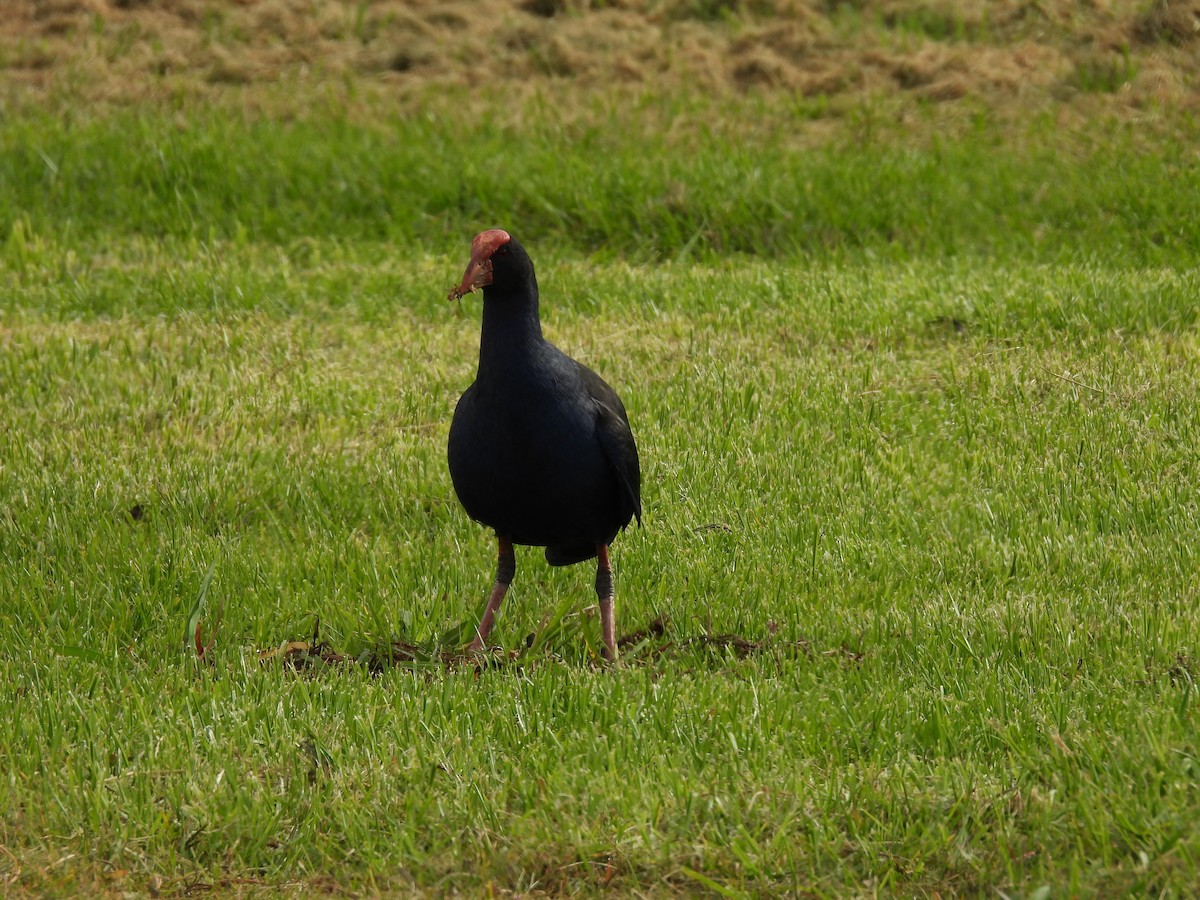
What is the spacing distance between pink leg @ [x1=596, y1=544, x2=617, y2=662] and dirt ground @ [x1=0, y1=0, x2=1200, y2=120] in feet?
24.8

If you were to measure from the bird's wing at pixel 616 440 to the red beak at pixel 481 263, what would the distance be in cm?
59

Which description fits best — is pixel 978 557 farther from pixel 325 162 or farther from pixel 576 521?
pixel 325 162

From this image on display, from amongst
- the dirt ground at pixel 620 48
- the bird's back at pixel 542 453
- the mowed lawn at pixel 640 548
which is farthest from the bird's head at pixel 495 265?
the dirt ground at pixel 620 48

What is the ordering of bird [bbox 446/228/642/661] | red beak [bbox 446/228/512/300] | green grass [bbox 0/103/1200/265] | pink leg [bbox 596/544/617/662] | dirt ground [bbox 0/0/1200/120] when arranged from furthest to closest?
dirt ground [bbox 0/0/1200/120] < green grass [bbox 0/103/1200/265] < pink leg [bbox 596/544/617/662] < bird [bbox 446/228/642/661] < red beak [bbox 446/228/512/300]

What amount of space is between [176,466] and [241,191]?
174 inches

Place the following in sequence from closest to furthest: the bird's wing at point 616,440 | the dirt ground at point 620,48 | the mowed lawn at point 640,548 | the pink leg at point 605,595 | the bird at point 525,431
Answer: the mowed lawn at point 640,548
the bird at point 525,431
the bird's wing at point 616,440
the pink leg at point 605,595
the dirt ground at point 620,48

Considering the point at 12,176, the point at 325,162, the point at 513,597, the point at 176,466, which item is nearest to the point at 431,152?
the point at 325,162

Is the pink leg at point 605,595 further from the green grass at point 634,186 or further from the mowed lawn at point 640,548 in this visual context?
the green grass at point 634,186

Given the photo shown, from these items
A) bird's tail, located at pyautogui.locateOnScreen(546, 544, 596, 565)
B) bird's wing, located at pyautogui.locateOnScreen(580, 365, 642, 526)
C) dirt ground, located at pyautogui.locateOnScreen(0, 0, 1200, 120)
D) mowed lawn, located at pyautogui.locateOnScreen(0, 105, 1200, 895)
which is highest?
dirt ground, located at pyautogui.locateOnScreen(0, 0, 1200, 120)

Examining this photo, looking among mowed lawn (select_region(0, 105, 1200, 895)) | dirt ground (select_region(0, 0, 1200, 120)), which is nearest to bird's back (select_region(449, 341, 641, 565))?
mowed lawn (select_region(0, 105, 1200, 895))

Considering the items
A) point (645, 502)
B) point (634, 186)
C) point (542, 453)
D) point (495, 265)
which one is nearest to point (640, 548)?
point (645, 502)

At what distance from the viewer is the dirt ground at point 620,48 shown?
12.6 meters

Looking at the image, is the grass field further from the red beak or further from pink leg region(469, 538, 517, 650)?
the red beak

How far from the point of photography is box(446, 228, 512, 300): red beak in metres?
5.28
